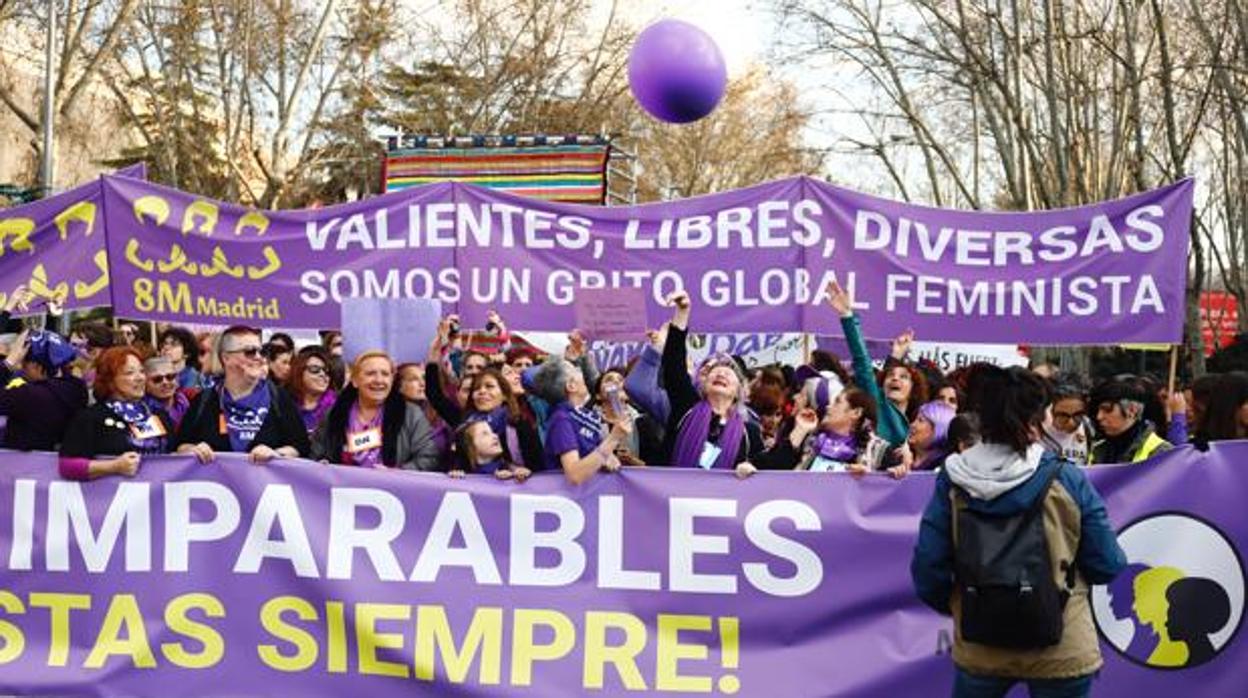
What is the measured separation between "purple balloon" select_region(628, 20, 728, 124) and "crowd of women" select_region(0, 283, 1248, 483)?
7.06 ft

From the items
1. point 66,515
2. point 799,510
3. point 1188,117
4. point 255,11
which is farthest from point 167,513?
point 1188,117

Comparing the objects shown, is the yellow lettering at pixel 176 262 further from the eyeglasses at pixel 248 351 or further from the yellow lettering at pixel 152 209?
the eyeglasses at pixel 248 351

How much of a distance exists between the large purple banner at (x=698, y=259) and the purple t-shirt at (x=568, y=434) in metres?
1.08

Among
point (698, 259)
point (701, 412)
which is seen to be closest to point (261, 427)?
point (701, 412)

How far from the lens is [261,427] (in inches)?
247

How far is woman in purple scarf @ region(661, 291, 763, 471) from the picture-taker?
6.43m

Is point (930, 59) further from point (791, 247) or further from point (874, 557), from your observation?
point (874, 557)

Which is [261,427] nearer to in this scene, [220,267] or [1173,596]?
[220,267]

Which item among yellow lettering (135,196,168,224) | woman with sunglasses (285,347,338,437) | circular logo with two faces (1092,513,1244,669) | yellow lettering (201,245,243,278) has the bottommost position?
circular logo with two faces (1092,513,1244,669)

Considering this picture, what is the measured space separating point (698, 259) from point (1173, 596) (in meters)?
2.75

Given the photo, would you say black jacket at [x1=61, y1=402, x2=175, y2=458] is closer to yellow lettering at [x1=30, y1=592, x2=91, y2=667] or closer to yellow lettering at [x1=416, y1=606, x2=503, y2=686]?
yellow lettering at [x1=30, y1=592, x2=91, y2=667]

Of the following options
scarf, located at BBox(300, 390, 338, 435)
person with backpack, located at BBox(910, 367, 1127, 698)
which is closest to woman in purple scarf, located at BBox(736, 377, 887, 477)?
person with backpack, located at BBox(910, 367, 1127, 698)

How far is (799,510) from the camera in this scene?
19.4 ft

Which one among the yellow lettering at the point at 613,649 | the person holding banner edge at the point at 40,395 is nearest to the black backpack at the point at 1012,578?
the yellow lettering at the point at 613,649
